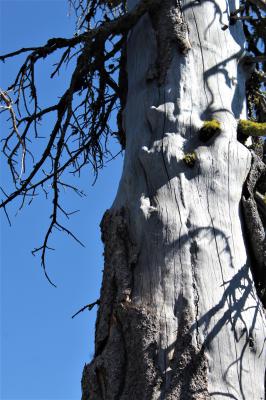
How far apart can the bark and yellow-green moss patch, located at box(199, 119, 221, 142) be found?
2 cm

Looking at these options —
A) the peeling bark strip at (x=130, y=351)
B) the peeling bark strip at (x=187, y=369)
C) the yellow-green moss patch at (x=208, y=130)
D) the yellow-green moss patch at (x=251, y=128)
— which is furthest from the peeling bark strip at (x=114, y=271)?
the yellow-green moss patch at (x=251, y=128)

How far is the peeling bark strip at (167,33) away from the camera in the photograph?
3908 mm

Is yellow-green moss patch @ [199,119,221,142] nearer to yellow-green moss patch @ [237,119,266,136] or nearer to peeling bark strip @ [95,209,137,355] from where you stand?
yellow-green moss patch @ [237,119,266,136]

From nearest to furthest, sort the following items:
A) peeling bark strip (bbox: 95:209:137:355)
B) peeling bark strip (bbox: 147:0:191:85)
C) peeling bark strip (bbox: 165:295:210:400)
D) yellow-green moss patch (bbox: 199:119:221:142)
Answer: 1. peeling bark strip (bbox: 165:295:210:400)
2. peeling bark strip (bbox: 95:209:137:355)
3. yellow-green moss patch (bbox: 199:119:221:142)
4. peeling bark strip (bbox: 147:0:191:85)

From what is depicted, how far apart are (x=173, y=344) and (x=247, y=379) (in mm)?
335

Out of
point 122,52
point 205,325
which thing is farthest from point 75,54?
point 205,325

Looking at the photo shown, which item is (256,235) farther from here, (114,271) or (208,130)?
(114,271)

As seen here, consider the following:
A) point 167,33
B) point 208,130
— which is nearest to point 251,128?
point 208,130

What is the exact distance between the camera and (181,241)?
3.27m

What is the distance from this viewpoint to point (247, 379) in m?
3.01

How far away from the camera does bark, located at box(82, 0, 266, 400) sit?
119 inches

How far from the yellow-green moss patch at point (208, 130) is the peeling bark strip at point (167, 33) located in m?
0.42

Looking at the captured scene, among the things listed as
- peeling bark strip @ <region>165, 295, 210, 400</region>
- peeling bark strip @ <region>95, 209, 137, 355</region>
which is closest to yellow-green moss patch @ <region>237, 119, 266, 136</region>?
peeling bark strip @ <region>95, 209, 137, 355</region>

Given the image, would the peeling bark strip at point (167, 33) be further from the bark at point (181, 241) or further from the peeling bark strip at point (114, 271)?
the peeling bark strip at point (114, 271)
